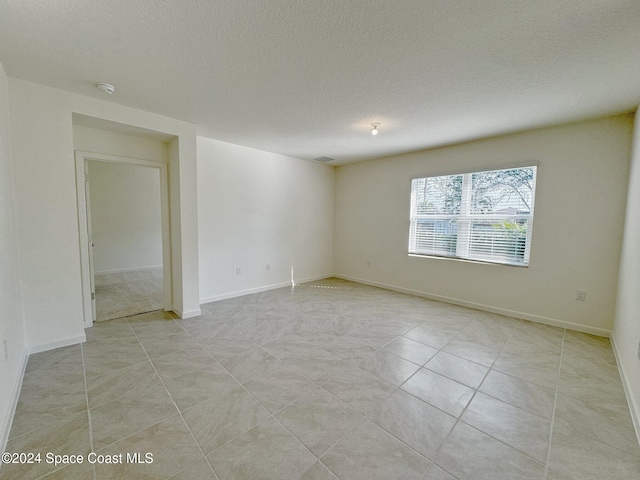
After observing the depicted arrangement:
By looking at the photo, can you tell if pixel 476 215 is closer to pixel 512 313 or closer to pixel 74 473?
pixel 512 313

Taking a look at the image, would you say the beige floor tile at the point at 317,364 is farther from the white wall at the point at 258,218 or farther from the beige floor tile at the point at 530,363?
the white wall at the point at 258,218

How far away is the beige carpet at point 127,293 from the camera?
3.64 meters

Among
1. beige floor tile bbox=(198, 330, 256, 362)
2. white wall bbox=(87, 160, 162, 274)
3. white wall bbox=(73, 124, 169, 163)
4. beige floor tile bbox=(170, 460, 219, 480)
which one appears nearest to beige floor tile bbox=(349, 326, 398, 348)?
beige floor tile bbox=(198, 330, 256, 362)

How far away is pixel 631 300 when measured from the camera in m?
2.23

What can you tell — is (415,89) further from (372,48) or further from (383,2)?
(383,2)

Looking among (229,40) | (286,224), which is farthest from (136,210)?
(229,40)

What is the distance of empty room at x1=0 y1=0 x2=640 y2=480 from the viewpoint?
151 centimetres

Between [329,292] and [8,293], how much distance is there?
376cm

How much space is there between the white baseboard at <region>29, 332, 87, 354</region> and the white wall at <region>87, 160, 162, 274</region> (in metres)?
3.62

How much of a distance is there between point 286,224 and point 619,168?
4.47m

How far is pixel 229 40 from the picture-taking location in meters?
1.75

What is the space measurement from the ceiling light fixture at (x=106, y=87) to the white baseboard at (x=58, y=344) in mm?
2392

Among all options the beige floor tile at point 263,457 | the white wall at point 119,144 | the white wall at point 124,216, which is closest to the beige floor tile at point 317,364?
the beige floor tile at point 263,457

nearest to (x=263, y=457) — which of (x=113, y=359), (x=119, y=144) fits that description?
(x=113, y=359)
